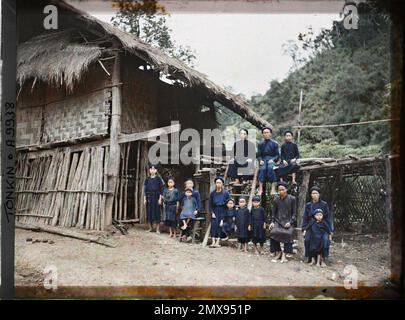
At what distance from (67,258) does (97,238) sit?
1.86 ft

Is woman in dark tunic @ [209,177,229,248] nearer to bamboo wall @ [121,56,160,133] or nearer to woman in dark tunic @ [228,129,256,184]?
woman in dark tunic @ [228,129,256,184]

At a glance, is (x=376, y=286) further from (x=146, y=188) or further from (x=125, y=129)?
(x=125, y=129)

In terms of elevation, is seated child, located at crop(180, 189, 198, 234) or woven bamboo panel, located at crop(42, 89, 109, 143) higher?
woven bamboo panel, located at crop(42, 89, 109, 143)

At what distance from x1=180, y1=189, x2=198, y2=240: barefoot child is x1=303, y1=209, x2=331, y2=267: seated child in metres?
1.97

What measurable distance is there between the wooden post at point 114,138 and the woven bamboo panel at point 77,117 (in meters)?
0.22

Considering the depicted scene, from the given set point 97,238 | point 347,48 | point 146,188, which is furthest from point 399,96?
point 97,238

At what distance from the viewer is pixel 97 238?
233 inches

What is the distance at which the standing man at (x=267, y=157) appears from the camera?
6359 mm

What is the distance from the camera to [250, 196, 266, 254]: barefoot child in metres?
6.07

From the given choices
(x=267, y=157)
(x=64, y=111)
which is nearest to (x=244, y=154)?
(x=267, y=157)

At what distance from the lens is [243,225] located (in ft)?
20.3

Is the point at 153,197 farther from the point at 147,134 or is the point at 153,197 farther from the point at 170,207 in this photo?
the point at 147,134

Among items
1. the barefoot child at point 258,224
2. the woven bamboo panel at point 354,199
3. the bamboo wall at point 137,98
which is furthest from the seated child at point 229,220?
the bamboo wall at point 137,98

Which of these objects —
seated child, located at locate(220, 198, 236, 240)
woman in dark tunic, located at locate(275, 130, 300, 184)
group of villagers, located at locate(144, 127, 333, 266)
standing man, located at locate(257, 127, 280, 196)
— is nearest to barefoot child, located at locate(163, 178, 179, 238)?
group of villagers, located at locate(144, 127, 333, 266)
